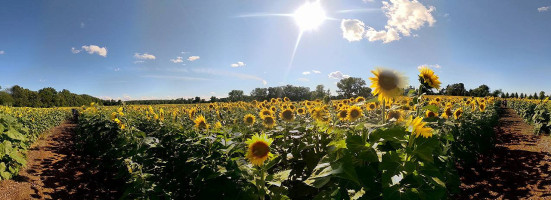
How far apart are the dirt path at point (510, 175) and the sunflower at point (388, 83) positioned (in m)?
4.71

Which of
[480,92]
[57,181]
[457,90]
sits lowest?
[57,181]

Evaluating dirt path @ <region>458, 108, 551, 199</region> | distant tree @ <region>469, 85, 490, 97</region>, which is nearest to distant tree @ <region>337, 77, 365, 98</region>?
dirt path @ <region>458, 108, 551, 199</region>

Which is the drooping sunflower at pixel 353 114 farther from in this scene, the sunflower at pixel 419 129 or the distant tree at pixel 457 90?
the distant tree at pixel 457 90

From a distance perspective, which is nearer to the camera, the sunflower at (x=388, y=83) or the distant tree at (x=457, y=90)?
the sunflower at (x=388, y=83)

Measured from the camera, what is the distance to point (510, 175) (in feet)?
22.8

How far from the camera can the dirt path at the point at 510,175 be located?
580cm

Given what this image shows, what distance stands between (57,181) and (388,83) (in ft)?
28.0

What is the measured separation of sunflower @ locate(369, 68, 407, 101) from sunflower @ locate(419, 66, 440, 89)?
0.57 ft

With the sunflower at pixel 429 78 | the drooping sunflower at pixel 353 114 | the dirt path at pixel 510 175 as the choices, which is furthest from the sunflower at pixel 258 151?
the dirt path at pixel 510 175

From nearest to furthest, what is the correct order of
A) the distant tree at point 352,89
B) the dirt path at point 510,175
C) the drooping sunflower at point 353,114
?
the drooping sunflower at point 353,114, the dirt path at point 510,175, the distant tree at point 352,89

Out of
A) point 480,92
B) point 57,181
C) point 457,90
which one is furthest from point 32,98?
point 480,92

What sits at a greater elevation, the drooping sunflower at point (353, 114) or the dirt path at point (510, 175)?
the drooping sunflower at point (353, 114)

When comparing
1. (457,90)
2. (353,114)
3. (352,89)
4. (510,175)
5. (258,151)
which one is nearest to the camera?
(258,151)

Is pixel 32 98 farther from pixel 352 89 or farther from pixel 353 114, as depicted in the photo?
pixel 353 114
